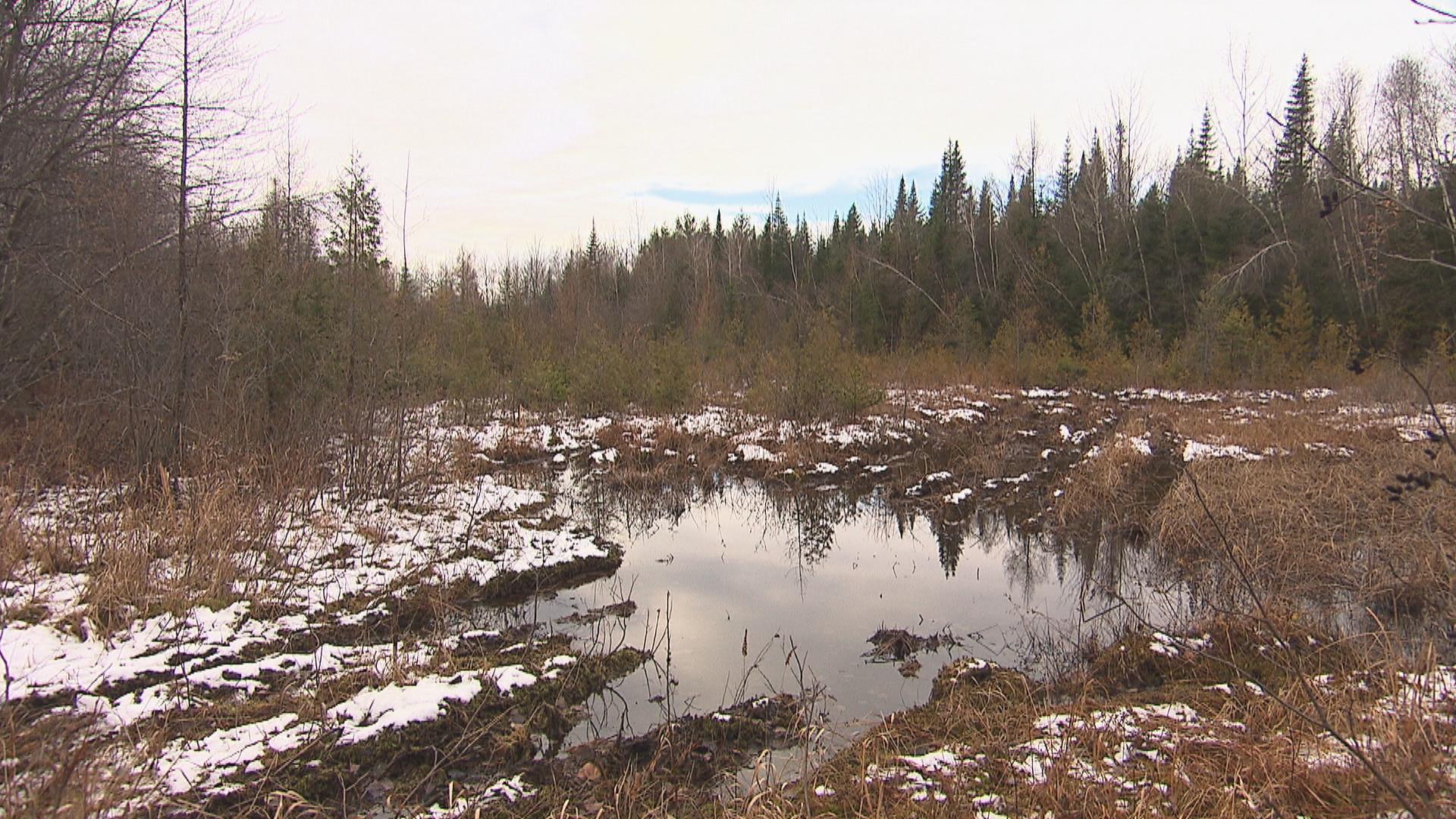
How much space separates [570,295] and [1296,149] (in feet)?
88.5

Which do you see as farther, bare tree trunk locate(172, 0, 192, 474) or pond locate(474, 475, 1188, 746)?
bare tree trunk locate(172, 0, 192, 474)

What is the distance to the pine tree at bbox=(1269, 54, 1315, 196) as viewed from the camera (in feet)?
93.8

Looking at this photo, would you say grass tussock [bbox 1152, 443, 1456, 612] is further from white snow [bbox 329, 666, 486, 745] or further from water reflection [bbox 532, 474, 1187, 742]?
white snow [bbox 329, 666, 486, 745]

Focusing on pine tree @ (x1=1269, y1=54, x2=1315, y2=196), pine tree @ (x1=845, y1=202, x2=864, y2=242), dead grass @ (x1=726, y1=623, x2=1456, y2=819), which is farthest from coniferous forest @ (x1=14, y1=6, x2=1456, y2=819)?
pine tree @ (x1=845, y1=202, x2=864, y2=242)

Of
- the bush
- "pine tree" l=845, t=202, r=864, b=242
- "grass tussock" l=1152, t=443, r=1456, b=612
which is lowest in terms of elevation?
"grass tussock" l=1152, t=443, r=1456, b=612

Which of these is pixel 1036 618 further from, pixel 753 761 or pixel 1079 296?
pixel 1079 296

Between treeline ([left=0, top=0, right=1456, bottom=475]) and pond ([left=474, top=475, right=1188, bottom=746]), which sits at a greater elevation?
treeline ([left=0, top=0, right=1456, bottom=475])

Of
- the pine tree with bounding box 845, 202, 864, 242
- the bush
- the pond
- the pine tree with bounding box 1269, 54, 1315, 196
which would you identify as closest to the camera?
the pond

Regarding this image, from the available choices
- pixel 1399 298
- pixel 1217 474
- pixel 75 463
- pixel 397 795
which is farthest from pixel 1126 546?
pixel 1399 298

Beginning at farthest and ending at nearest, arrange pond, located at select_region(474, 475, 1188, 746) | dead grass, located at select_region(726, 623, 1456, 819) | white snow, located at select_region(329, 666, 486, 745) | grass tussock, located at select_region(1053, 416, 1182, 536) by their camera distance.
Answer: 1. grass tussock, located at select_region(1053, 416, 1182, 536)
2. pond, located at select_region(474, 475, 1188, 746)
3. white snow, located at select_region(329, 666, 486, 745)
4. dead grass, located at select_region(726, 623, 1456, 819)

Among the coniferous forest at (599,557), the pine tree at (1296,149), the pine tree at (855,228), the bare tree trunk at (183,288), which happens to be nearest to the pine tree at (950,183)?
the pine tree at (855,228)

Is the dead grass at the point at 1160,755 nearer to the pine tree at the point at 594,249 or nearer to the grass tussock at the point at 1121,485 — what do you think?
the grass tussock at the point at 1121,485

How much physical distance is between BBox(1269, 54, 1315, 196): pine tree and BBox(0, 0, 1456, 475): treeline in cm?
20

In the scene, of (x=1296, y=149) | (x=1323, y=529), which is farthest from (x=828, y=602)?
(x=1296, y=149)
